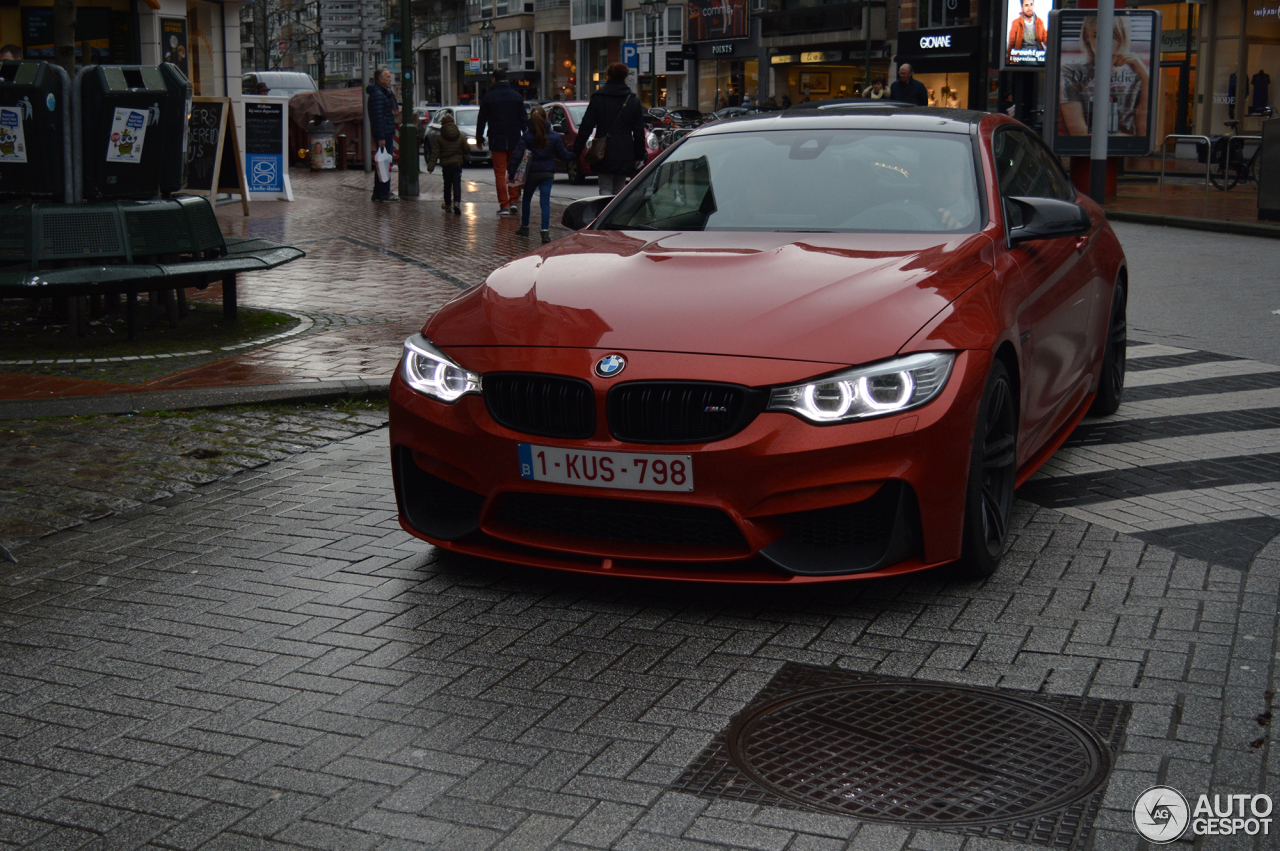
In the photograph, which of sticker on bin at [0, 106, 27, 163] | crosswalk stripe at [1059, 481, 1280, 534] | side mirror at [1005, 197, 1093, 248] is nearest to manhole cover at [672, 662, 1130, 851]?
crosswalk stripe at [1059, 481, 1280, 534]

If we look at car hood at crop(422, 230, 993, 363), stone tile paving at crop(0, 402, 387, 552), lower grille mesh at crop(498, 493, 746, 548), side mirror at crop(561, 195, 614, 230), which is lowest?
stone tile paving at crop(0, 402, 387, 552)

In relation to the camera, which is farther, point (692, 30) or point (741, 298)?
point (692, 30)

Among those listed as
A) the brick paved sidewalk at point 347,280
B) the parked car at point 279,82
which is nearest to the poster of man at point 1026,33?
the brick paved sidewalk at point 347,280

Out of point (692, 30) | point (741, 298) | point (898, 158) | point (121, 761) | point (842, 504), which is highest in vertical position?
point (692, 30)

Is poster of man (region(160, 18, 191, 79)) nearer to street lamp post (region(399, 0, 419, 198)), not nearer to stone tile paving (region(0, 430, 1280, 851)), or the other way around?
street lamp post (region(399, 0, 419, 198))

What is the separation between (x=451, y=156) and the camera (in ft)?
68.5

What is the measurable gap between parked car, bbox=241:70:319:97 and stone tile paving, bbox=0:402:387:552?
1162 inches

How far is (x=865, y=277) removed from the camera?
182 inches

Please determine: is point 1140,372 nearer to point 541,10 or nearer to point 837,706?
point 837,706

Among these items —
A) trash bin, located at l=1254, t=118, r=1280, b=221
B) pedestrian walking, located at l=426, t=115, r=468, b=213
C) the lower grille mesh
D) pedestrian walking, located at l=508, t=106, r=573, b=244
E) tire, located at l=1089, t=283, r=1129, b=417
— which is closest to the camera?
the lower grille mesh

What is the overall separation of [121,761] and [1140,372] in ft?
21.7

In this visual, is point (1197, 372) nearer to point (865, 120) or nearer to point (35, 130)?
point (865, 120)

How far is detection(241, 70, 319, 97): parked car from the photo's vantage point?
117 feet

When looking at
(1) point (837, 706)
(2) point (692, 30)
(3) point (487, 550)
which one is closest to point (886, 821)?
(1) point (837, 706)
